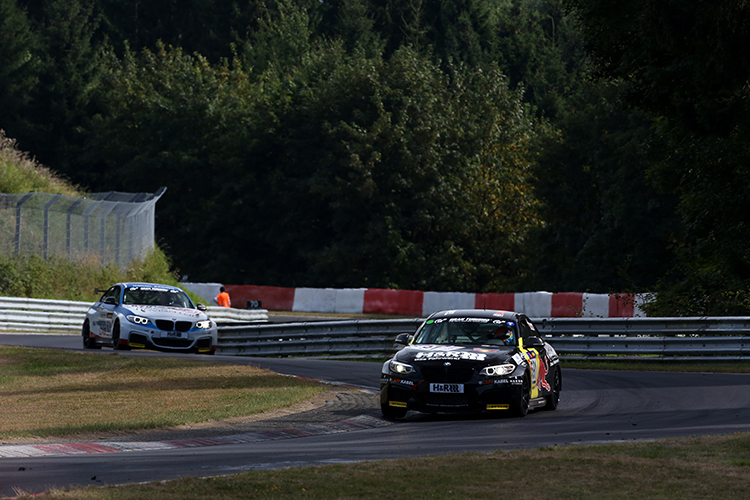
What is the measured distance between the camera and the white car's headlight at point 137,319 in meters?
23.4

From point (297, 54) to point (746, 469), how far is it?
7930 centimetres

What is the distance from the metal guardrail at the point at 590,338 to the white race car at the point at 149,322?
221 cm

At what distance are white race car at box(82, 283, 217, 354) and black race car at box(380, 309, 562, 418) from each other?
10.3 meters

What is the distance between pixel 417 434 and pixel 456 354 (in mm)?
1710

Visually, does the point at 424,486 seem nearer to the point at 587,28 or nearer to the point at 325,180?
the point at 587,28

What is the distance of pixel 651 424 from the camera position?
41.1ft

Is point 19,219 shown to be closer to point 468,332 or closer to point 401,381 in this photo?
point 468,332

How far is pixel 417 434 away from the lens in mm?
12039

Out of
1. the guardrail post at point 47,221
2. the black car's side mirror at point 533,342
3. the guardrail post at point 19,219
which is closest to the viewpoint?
the black car's side mirror at point 533,342

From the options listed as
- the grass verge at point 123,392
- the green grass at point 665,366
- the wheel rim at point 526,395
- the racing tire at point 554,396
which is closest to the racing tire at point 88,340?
the grass verge at point 123,392

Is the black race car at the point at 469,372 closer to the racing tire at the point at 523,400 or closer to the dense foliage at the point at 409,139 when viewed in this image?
the racing tire at the point at 523,400

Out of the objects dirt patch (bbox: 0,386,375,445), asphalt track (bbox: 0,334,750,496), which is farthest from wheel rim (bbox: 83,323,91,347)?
dirt patch (bbox: 0,386,375,445)

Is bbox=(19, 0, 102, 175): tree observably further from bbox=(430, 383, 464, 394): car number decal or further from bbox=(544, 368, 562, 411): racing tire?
bbox=(430, 383, 464, 394): car number decal

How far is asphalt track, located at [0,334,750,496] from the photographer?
361 inches
